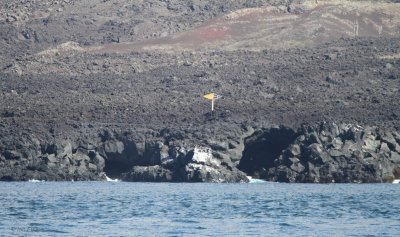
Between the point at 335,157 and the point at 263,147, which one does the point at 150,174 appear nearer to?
the point at 263,147

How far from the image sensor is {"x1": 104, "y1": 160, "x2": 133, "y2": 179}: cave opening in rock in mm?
81562

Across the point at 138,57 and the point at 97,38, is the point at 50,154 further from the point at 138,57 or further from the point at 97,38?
the point at 97,38

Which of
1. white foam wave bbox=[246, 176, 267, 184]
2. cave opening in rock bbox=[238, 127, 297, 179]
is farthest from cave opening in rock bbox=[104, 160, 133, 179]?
white foam wave bbox=[246, 176, 267, 184]

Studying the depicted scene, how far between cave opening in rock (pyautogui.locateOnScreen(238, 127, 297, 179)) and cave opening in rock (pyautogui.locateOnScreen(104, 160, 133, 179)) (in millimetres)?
7238

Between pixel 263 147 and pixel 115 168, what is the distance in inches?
373

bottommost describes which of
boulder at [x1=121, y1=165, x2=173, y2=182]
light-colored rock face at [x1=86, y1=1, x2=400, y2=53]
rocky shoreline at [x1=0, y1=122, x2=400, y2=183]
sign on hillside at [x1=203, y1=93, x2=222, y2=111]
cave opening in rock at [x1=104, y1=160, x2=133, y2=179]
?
cave opening in rock at [x1=104, y1=160, x2=133, y2=179]

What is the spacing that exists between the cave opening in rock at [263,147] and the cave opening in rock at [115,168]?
7.24 metres

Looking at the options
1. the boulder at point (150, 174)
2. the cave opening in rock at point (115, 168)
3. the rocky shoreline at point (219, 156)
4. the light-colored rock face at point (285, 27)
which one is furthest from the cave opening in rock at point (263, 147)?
the light-colored rock face at point (285, 27)

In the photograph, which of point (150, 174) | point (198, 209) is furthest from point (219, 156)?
point (198, 209)

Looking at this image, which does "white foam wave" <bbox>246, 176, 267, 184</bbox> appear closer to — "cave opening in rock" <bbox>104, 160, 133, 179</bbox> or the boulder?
the boulder

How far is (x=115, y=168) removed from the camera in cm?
8206

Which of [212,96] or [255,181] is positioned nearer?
[255,181]

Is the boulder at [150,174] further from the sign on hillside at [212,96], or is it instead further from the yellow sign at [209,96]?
the yellow sign at [209,96]

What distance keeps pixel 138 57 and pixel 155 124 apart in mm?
25114
